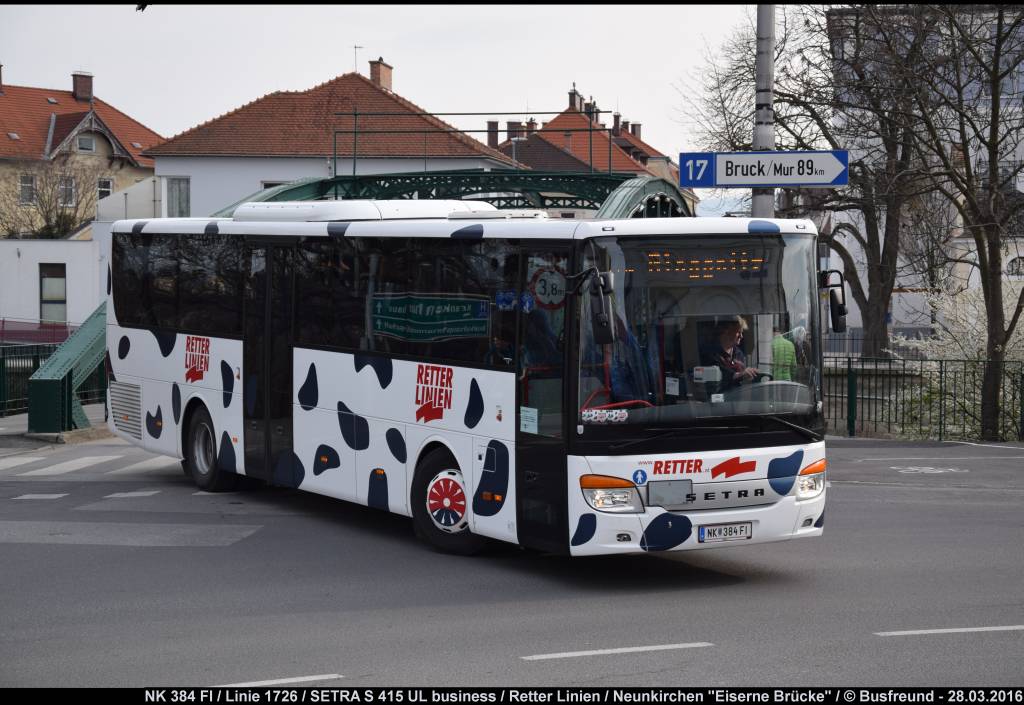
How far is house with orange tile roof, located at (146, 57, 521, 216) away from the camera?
5906 cm

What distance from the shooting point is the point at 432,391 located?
38.1 feet

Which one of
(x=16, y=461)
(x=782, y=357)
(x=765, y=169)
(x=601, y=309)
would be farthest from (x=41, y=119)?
(x=782, y=357)

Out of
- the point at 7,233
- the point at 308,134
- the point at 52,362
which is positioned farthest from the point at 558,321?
the point at 7,233

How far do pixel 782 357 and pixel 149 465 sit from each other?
37.2 ft

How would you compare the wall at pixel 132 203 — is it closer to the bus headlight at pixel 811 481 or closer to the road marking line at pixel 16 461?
the road marking line at pixel 16 461

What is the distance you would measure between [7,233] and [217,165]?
1552cm

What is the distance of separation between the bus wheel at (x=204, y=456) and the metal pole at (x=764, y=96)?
6561 mm

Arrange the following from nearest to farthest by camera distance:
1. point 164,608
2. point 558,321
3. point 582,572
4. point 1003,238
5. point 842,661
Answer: point 842,661
point 164,608
point 558,321
point 582,572
point 1003,238

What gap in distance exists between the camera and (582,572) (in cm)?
1097

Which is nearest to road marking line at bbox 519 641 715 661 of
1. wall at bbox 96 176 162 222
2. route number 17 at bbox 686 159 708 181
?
route number 17 at bbox 686 159 708 181

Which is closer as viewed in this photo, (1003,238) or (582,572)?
(582,572)

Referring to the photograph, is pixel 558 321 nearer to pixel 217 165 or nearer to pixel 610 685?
pixel 610 685

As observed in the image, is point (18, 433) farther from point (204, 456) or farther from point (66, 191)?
point (66, 191)

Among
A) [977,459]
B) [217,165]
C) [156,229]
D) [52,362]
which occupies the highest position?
[217,165]
